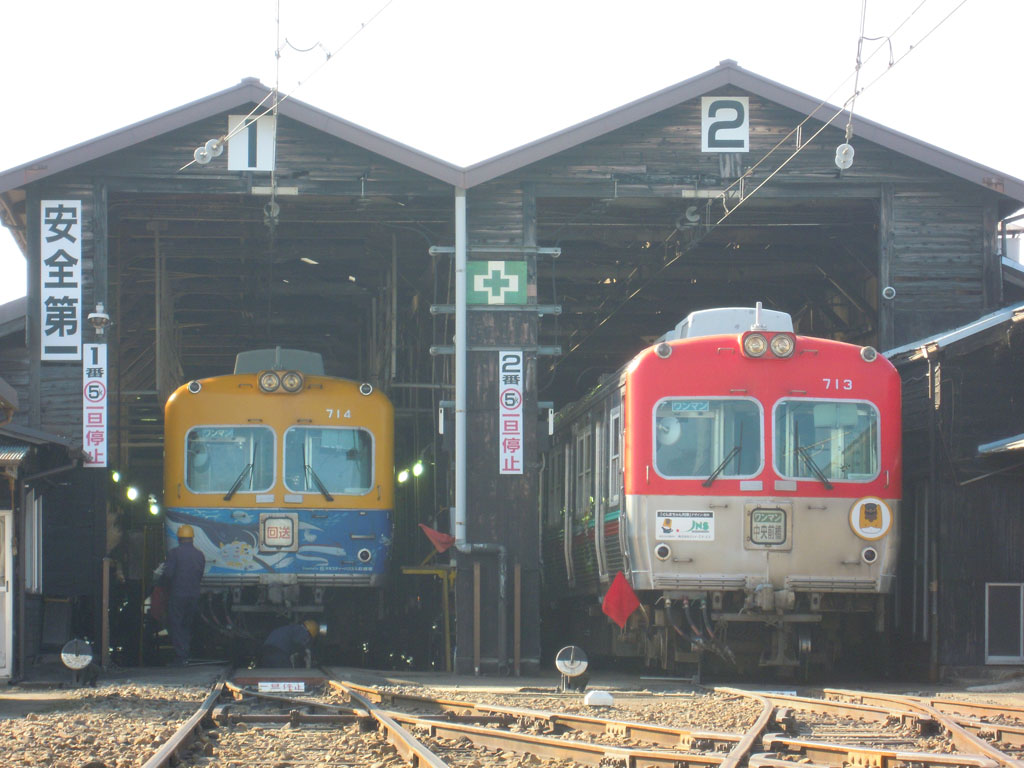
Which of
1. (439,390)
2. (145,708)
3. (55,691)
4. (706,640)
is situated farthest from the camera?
(439,390)

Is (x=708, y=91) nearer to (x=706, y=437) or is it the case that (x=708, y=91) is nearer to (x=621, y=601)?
(x=706, y=437)

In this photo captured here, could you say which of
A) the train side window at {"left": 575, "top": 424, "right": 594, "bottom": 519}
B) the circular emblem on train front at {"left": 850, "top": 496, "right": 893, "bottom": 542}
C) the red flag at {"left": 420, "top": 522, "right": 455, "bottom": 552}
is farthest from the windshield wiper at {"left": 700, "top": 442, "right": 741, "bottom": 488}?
the red flag at {"left": 420, "top": 522, "right": 455, "bottom": 552}

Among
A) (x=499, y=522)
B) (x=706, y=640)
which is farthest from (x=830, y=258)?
(x=706, y=640)

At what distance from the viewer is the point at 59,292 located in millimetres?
15648

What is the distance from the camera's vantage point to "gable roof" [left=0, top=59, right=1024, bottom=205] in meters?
15.6

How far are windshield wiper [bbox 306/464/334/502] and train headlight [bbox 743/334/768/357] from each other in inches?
205

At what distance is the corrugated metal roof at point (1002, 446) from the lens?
43.0 ft

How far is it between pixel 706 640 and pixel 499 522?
3265 millimetres

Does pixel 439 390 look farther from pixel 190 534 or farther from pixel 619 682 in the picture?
pixel 619 682

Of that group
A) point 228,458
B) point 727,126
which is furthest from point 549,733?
point 727,126

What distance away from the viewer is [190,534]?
49.9ft

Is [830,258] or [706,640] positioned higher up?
[830,258]

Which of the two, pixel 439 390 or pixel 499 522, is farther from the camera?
pixel 439 390

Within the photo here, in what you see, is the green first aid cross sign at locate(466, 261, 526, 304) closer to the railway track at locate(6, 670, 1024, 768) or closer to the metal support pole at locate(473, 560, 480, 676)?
the metal support pole at locate(473, 560, 480, 676)
